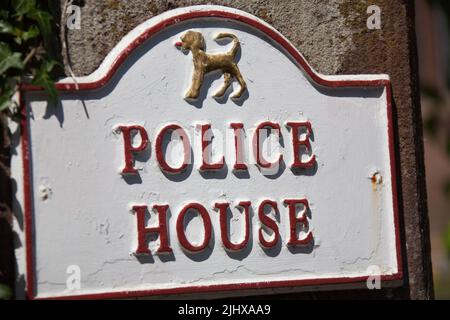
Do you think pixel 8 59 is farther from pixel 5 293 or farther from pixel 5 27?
pixel 5 293

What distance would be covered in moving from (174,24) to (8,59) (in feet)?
1.62

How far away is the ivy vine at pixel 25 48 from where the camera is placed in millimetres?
2463

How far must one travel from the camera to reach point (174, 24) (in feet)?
8.62

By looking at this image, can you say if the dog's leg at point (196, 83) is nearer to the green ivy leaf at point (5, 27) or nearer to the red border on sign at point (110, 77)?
the red border on sign at point (110, 77)

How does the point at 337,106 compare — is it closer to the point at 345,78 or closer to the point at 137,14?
the point at 345,78

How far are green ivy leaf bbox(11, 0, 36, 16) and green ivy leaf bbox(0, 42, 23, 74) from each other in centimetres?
11

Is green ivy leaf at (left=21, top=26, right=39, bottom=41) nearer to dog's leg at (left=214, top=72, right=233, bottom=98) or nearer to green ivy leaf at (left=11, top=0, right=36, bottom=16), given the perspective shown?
green ivy leaf at (left=11, top=0, right=36, bottom=16)

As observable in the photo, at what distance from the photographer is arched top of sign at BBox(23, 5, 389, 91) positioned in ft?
8.34

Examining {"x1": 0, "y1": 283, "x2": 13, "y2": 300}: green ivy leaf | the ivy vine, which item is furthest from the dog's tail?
{"x1": 0, "y1": 283, "x2": 13, "y2": 300}: green ivy leaf

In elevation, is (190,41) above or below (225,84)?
above

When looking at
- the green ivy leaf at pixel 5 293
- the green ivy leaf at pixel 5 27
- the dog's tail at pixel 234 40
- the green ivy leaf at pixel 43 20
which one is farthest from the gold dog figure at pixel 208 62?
the green ivy leaf at pixel 5 293

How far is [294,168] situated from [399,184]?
1.29 ft

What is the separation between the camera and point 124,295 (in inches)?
99.3

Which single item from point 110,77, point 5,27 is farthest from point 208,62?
point 5,27
